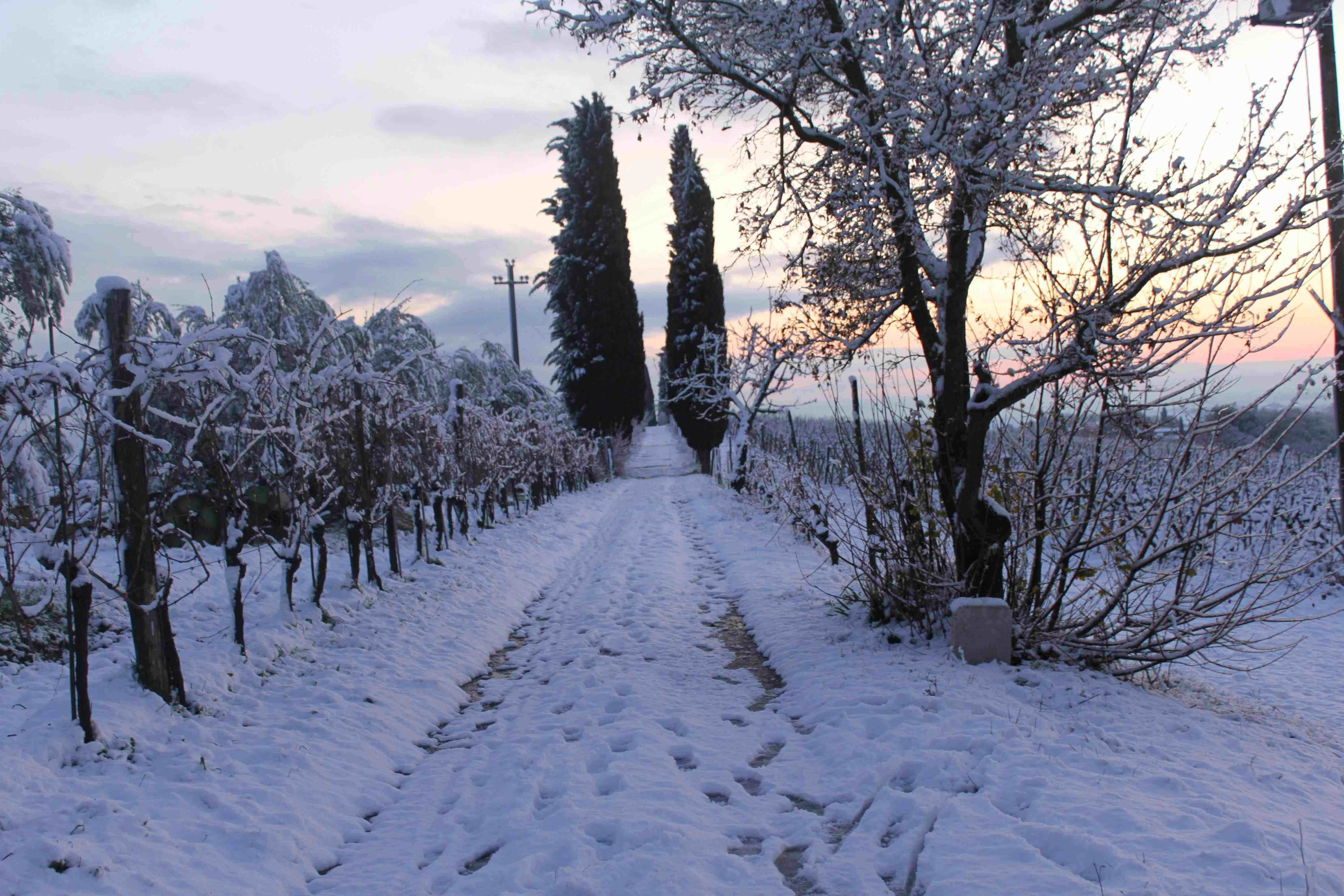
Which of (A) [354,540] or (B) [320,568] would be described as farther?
(A) [354,540]

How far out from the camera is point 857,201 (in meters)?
5.83

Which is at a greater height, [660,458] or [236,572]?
[236,572]

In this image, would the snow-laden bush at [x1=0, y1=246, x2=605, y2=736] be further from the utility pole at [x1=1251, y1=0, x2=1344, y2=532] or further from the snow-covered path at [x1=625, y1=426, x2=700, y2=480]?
the snow-covered path at [x1=625, y1=426, x2=700, y2=480]

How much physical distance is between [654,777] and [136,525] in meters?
3.43

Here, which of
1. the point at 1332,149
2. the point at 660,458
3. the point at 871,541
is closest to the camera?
the point at 1332,149

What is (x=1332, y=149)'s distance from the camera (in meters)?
4.58

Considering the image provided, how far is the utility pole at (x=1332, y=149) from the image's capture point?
4406mm

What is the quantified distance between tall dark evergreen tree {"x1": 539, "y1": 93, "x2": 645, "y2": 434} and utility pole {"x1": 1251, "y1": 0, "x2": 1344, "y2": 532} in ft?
79.7

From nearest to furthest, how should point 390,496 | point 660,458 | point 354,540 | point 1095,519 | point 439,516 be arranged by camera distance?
point 1095,519, point 354,540, point 390,496, point 439,516, point 660,458

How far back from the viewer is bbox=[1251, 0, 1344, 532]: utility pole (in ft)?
14.5

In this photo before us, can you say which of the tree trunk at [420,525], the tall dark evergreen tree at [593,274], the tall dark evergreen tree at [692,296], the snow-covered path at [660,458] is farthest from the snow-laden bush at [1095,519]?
the snow-covered path at [660,458]

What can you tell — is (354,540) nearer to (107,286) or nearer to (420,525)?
(420,525)

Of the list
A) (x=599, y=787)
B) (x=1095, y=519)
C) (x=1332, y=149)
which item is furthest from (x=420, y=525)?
(x=1332, y=149)

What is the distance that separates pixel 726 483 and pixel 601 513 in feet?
17.2
